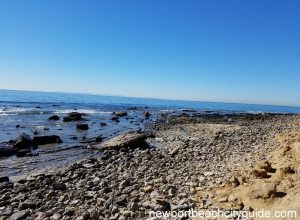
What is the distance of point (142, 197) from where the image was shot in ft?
28.0

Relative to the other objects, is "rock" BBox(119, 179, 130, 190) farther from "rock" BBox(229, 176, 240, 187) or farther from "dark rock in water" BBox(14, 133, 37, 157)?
"dark rock in water" BBox(14, 133, 37, 157)

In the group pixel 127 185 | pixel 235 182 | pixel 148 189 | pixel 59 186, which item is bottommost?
pixel 59 186

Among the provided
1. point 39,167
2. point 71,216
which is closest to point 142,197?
point 71,216

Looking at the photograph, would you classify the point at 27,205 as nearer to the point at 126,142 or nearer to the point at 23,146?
the point at 126,142

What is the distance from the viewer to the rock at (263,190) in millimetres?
7277

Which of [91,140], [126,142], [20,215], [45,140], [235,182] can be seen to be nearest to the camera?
[20,215]

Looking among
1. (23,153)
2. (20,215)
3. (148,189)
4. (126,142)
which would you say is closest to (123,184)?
(148,189)

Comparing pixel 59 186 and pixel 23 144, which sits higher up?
pixel 59 186

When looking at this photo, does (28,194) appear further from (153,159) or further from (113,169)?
(153,159)

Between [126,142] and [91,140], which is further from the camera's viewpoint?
[91,140]

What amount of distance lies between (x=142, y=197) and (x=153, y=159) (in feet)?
18.3

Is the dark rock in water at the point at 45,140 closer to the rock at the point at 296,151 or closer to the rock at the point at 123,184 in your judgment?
the rock at the point at 123,184

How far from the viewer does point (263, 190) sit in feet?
24.2

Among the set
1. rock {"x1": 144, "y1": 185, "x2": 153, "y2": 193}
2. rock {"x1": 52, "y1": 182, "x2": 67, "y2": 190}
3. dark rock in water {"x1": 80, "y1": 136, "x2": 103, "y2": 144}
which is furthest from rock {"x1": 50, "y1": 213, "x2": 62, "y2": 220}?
dark rock in water {"x1": 80, "y1": 136, "x2": 103, "y2": 144}
